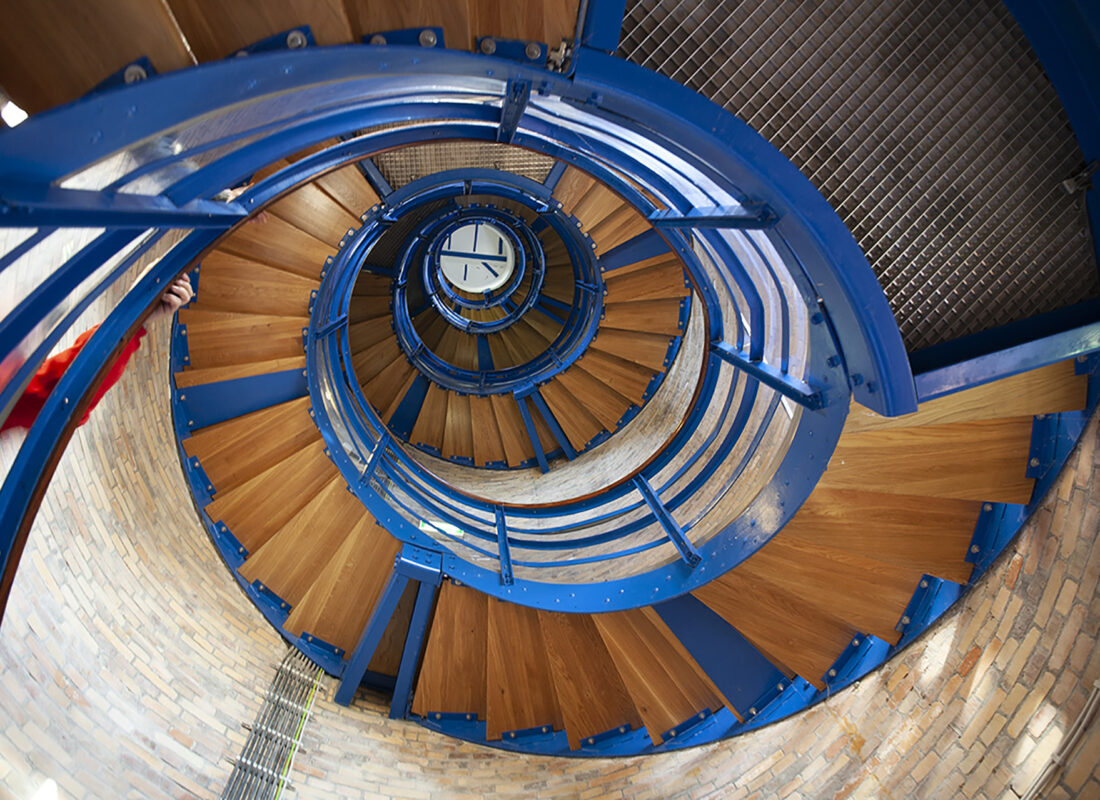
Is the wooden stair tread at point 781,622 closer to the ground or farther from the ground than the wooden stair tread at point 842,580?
closer to the ground

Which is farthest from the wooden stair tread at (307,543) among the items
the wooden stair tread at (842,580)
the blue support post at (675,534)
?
the wooden stair tread at (842,580)

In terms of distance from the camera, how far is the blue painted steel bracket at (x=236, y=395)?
Result: 218 inches

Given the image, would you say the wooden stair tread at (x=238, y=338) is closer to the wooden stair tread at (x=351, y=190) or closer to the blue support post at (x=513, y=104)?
the wooden stair tread at (x=351, y=190)

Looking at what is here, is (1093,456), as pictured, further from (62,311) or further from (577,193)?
(577,193)

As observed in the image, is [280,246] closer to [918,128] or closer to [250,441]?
[250,441]

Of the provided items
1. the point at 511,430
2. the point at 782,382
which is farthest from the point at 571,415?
the point at 782,382

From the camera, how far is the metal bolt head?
178 cm

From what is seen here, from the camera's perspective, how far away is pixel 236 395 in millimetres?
5672

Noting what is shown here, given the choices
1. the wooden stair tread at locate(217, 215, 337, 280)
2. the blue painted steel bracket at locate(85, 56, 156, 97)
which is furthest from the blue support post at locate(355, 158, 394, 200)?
the blue painted steel bracket at locate(85, 56, 156, 97)

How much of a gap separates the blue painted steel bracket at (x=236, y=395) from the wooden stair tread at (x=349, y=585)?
1404 mm

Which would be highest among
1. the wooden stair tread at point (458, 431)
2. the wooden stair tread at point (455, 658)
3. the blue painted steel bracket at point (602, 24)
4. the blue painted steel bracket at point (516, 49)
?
the wooden stair tread at point (458, 431)

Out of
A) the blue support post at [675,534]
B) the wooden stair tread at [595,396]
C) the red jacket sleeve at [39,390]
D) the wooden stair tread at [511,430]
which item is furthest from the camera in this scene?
the wooden stair tread at [511,430]

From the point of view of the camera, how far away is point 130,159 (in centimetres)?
221

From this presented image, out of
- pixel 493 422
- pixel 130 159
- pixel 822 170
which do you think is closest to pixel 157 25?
pixel 130 159
